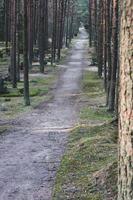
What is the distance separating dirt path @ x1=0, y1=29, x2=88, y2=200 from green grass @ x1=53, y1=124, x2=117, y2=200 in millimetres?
262

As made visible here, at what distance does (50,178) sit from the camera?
410 inches

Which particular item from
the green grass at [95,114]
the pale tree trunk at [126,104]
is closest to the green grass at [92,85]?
the green grass at [95,114]

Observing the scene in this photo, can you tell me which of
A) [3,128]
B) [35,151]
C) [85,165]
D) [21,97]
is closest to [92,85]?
[21,97]

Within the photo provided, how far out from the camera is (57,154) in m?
12.8

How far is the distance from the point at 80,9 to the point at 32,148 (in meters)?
93.3

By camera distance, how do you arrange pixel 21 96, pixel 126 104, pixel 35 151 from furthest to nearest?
pixel 21 96 < pixel 35 151 < pixel 126 104

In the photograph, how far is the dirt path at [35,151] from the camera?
9.77 meters

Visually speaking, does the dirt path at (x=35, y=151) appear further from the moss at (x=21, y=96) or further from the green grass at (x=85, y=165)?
the moss at (x=21, y=96)

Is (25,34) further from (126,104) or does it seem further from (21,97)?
(126,104)

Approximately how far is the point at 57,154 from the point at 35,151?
33.5 inches

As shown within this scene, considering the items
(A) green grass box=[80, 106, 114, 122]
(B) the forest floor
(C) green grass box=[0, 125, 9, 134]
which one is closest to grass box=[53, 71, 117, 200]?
(B) the forest floor

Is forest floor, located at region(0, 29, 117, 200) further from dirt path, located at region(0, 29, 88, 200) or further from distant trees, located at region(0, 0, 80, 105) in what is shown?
distant trees, located at region(0, 0, 80, 105)

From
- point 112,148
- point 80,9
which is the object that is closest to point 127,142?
point 112,148

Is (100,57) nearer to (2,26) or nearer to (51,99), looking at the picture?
(51,99)
